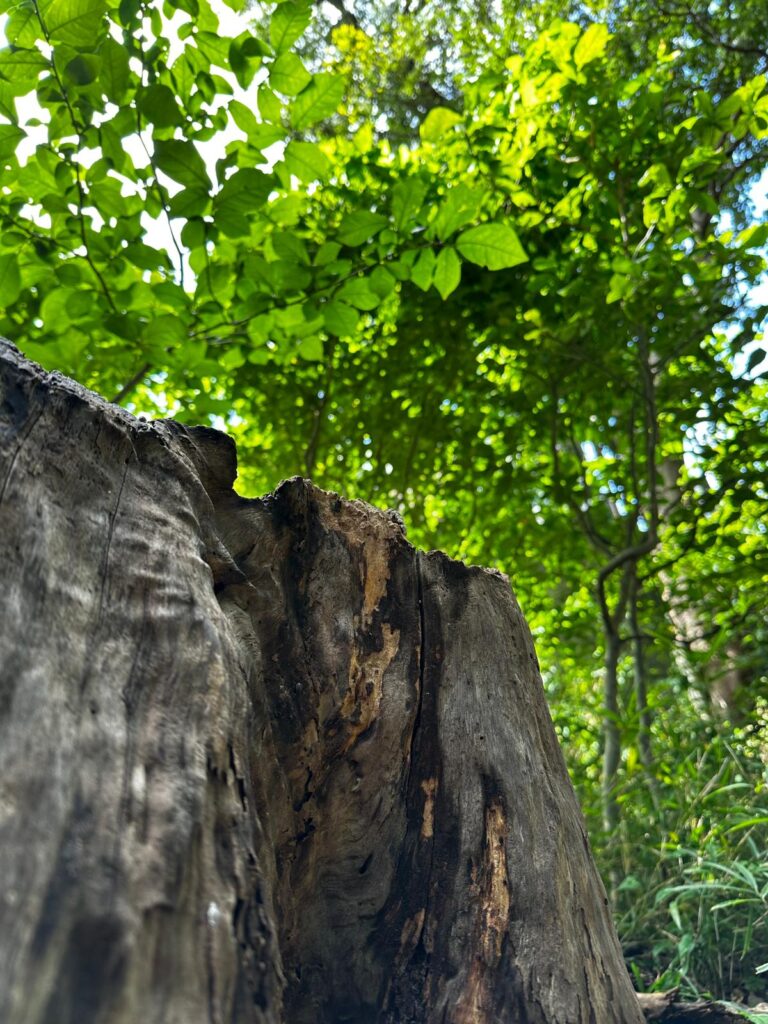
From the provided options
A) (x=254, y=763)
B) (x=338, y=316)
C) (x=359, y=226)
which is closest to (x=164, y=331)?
(x=338, y=316)

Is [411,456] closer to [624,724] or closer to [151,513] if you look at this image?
[624,724]

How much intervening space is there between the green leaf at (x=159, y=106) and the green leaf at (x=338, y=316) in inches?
24.3

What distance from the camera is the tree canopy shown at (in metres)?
2.05

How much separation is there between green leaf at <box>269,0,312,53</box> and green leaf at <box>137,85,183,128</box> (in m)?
0.32

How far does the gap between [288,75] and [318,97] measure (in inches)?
3.4

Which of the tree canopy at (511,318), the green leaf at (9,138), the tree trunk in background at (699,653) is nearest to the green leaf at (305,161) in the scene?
the tree canopy at (511,318)

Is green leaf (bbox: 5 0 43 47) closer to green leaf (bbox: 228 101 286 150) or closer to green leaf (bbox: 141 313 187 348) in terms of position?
green leaf (bbox: 228 101 286 150)

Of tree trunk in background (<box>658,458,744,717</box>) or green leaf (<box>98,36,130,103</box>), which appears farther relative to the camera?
tree trunk in background (<box>658,458,744,717</box>)

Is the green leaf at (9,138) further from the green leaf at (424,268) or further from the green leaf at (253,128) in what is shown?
the green leaf at (424,268)

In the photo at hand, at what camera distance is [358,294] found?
230cm

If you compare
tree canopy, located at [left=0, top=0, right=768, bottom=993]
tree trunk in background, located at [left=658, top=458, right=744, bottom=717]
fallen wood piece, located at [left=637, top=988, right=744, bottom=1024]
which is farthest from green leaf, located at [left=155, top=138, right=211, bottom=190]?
tree trunk in background, located at [left=658, top=458, right=744, bottom=717]

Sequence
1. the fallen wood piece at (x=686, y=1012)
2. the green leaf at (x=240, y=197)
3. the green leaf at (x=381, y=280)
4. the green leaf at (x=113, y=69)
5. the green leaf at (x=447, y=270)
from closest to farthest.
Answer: the fallen wood piece at (x=686, y=1012) → the green leaf at (x=113, y=69) → the green leaf at (x=240, y=197) → the green leaf at (x=447, y=270) → the green leaf at (x=381, y=280)

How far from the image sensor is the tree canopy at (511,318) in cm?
205

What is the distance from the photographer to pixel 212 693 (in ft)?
2.94
